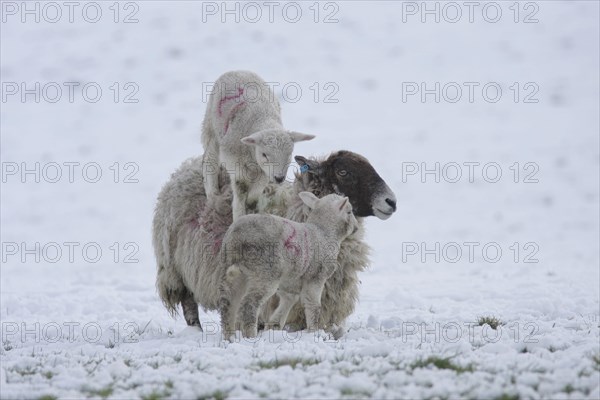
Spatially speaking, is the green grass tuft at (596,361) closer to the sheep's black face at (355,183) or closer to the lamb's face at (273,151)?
the sheep's black face at (355,183)

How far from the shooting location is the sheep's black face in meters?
7.95

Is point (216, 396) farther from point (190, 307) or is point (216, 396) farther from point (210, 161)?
point (190, 307)

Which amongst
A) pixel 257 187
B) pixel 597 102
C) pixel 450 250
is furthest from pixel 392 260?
pixel 597 102

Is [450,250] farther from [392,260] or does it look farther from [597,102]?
[597,102]

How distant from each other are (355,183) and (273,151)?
3.05ft

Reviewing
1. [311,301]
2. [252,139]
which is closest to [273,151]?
[252,139]

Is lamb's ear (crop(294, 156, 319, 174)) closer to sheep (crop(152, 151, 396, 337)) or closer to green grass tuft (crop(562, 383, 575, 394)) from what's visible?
sheep (crop(152, 151, 396, 337))

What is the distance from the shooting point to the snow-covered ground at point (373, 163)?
19.4 feet

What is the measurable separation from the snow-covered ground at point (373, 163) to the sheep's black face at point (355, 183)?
0.98 m

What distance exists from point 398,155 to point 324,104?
4215mm

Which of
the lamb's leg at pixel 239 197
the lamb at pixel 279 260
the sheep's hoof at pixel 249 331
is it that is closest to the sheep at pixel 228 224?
the lamb's leg at pixel 239 197

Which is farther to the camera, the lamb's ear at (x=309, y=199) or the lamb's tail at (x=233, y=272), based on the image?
the lamb's ear at (x=309, y=199)

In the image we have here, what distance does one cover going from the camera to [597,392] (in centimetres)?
520

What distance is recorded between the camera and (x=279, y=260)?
6.95m
